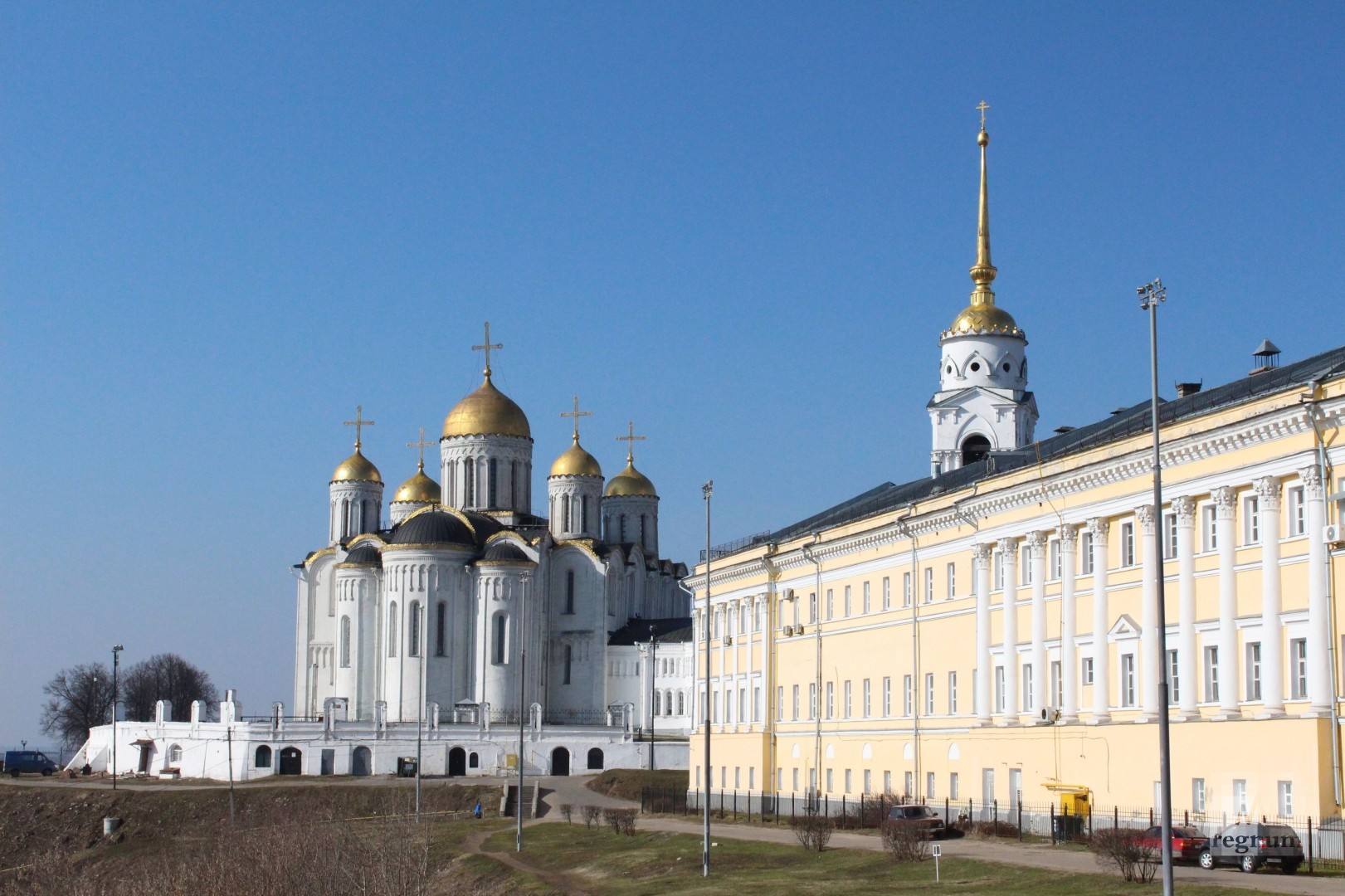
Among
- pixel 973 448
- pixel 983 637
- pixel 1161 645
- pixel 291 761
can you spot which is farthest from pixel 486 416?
pixel 1161 645


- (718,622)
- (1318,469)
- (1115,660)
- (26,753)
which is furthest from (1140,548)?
(26,753)

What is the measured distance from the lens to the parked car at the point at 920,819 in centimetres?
4047

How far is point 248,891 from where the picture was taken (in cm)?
4075

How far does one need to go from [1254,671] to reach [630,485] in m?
80.1

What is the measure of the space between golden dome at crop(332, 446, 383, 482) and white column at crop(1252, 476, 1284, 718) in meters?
82.6

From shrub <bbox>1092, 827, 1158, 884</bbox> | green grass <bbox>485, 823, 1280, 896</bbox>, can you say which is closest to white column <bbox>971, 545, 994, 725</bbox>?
green grass <bbox>485, 823, 1280, 896</bbox>

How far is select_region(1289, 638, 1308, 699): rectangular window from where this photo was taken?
34750mm

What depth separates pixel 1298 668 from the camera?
35.0m

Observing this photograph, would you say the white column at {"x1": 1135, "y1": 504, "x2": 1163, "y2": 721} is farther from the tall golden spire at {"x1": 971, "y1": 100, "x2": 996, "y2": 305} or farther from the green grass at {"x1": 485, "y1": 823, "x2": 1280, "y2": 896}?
the tall golden spire at {"x1": 971, "y1": 100, "x2": 996, "y2": 305}

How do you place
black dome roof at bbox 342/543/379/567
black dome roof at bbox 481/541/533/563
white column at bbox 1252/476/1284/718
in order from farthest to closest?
black dome roof at bbox 342/543/379/567 → black dome roof at bbox 481/541/533/563 → white column at bbox 1252/476/1284/718

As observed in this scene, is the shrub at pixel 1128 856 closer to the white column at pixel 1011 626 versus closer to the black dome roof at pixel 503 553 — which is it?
the white column at pixel 1011 626

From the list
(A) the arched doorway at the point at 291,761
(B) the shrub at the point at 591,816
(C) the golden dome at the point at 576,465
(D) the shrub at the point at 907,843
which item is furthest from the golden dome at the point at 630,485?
(D) the shrub at the point at 907,843

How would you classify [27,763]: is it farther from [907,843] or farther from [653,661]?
[907,843]

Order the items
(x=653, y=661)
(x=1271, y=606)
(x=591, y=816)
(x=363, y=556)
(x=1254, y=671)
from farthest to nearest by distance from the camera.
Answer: (x=653, y=661) < (x=363, y=556) < (x=591, y=816) < (x=1254, y=671) < (x=1271, y=606)
